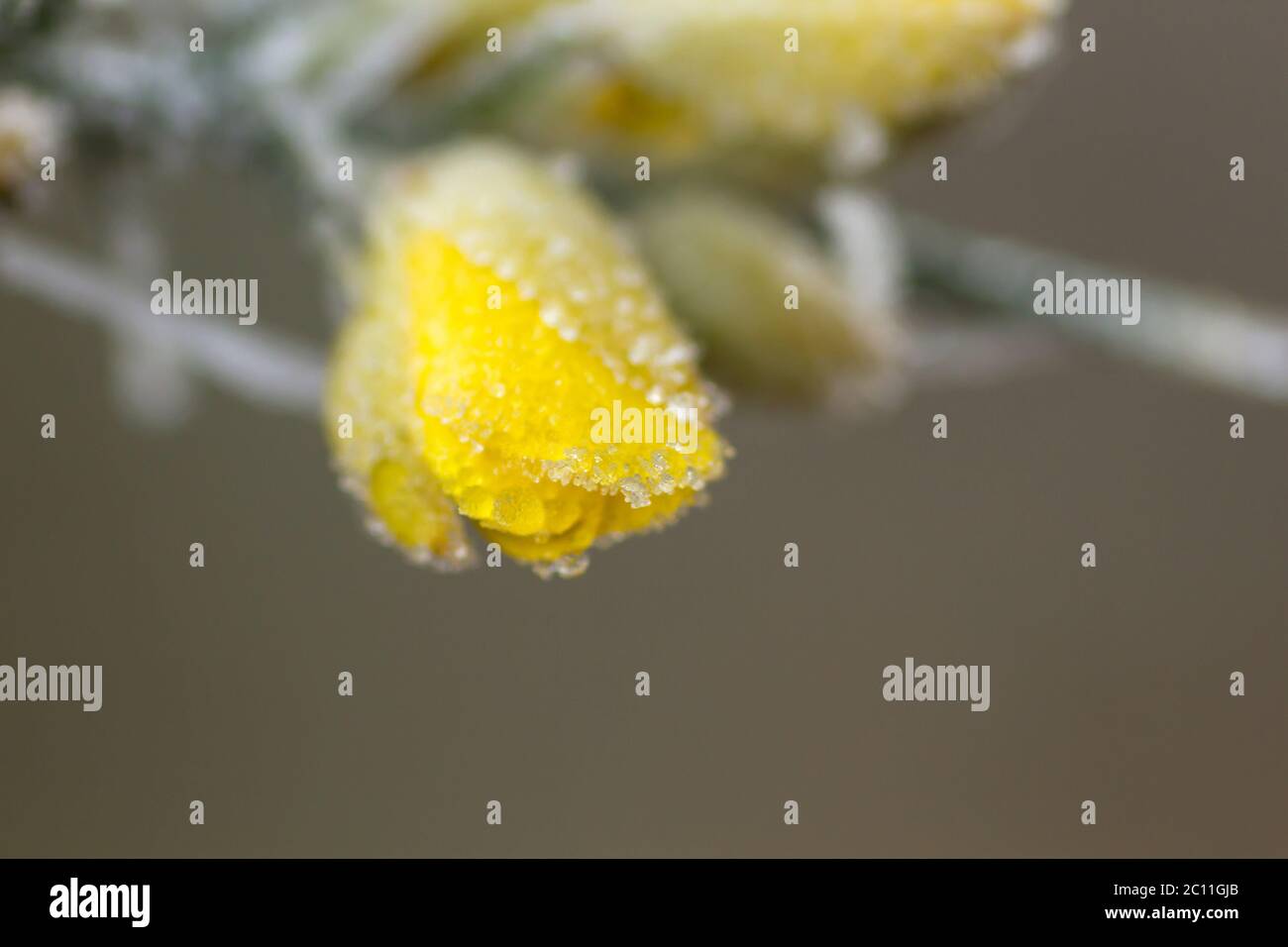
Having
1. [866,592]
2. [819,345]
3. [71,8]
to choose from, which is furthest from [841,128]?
[866,592]

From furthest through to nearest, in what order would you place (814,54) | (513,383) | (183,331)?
(183,331)
(814,54)
(513,383)

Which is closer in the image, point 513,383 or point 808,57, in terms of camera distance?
point 513,383

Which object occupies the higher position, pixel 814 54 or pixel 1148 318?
pixel 814 54

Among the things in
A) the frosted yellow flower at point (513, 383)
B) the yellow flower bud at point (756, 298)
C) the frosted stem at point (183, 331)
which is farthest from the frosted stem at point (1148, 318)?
the frosted stem at point (183, 331)

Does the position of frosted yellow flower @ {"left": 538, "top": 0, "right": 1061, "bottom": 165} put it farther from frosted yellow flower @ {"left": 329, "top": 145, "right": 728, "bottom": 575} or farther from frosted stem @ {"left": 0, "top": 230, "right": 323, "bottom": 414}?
frosted stem @ {"left": 0, "top": 230, "right": 323, "bottom": 414}

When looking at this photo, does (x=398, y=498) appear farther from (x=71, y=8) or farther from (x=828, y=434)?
(x=828, y=434)

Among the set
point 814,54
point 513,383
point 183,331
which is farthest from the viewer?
point 183,331

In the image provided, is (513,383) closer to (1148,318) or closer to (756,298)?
(756,298)

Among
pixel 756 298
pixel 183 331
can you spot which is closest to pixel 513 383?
pixel 756 298
